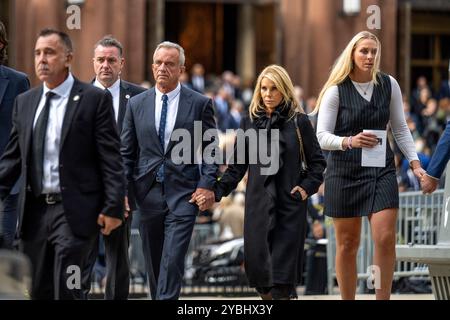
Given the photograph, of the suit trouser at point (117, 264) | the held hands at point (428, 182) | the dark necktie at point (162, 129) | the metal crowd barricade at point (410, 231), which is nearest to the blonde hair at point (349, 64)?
the held hands at point (428, 182)

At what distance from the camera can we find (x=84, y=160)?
10.4 meters

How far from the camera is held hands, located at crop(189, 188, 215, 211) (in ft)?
40.9

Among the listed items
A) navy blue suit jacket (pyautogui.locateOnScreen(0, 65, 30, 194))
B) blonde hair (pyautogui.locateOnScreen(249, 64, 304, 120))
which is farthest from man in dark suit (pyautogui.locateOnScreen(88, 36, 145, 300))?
blonde hair (pyautogui.locateOnScreen(249, 64, 304, 120))

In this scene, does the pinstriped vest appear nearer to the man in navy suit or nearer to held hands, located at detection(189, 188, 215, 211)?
the man in navy suit

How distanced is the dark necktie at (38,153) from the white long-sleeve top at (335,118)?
2926mm

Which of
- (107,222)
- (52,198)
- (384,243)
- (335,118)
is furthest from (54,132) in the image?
(384,243)

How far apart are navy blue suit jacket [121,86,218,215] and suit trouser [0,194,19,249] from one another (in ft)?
3.14

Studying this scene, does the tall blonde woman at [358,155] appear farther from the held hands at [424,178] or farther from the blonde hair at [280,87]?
the blonde hair at [280,87]

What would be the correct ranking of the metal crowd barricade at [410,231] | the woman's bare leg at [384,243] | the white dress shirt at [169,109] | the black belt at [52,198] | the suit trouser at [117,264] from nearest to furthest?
the black belt at [52,198] < the woman's bare leg at [384,243] < the white dress shirt at [169,109] < the suit trouser at [117,264] < the metal crowd barricade at [410,231]

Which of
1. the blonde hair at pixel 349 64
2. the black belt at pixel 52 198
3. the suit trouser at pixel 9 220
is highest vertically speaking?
the blonde hair at pixel 349 64

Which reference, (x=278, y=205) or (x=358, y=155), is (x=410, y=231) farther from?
(x=358, y=155)

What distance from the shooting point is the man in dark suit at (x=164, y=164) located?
12.5 meters

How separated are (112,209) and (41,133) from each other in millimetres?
690

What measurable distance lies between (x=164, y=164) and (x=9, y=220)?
130 cm
